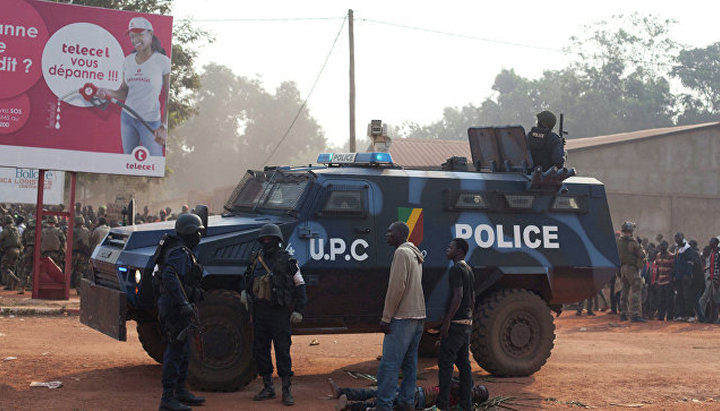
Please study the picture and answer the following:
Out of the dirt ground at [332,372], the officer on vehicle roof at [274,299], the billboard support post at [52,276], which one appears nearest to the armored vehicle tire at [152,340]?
the dirt ground at [332,372]

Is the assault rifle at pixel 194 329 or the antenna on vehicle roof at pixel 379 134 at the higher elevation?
the antenna on vehicle roof at pixel 379 134

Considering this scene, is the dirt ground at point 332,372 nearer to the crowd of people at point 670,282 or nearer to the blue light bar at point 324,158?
the blue light bar at point 324,158

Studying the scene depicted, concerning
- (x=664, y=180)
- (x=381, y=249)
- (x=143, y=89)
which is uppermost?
(x=143, y=89)

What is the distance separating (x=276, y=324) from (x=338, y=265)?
4.55 ft

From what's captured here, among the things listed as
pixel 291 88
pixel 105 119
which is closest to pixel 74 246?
pixel 105 119

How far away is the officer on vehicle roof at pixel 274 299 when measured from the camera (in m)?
8.80

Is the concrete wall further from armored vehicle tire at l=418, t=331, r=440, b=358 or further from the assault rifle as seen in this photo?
the assault rifle

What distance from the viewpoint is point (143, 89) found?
57.5 ft

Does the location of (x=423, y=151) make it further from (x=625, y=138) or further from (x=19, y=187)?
(x=19, y=187)

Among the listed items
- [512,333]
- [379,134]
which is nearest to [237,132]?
[379,134]

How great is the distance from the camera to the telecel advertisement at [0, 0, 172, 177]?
54.0 feet

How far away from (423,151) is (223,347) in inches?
1028

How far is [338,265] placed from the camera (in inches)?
395

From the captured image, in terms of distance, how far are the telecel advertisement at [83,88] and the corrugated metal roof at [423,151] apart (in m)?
15.6
